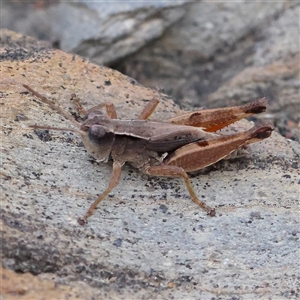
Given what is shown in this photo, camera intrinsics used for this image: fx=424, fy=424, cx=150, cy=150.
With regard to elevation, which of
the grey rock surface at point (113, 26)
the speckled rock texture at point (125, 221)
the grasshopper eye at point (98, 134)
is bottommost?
the speckled rock texture at point (125, 221)

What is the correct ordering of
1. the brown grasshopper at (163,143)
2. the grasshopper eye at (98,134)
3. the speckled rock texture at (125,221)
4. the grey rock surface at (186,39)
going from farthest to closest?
1. the grey rock surface at (186,39)
2. the brown grasshopper at (163,143)
3. the grasshopper eye at (98,134)
4. the speckled rock texture at (125,221)

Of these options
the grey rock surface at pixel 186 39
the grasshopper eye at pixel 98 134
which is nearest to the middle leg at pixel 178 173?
the grasshopper eye at pixel 98 134

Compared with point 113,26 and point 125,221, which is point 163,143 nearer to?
point 125,221

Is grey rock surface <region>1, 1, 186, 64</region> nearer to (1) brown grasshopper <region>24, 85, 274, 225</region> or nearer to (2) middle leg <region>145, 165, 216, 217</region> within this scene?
(1) brown grasshopper <region>24, 85, 274, 225</region>

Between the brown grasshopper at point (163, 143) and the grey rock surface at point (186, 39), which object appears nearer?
the brown grasshopper at point (163, 143)

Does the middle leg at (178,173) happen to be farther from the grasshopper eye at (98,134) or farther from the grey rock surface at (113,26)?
the grey rock surface at (113,26)

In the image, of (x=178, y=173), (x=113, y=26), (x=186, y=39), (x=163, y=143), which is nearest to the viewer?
(x=178, y=173)

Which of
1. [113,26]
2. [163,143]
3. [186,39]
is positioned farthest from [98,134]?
[186,39]
